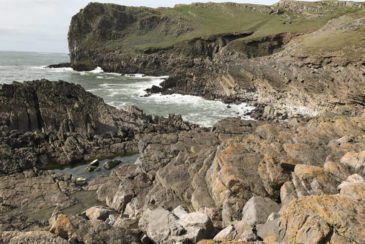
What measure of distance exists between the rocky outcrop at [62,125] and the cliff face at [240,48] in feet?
81.5

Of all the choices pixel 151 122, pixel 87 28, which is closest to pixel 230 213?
pixel 151 122

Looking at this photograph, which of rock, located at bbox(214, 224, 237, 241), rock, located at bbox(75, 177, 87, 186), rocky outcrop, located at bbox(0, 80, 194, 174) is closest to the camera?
rock, located at bbox(214, 224, 237, 241)

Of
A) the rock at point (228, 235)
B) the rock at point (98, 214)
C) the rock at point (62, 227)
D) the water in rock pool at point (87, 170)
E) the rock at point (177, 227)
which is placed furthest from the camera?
the water in rock pool at point (87, 170)

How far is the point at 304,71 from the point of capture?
65.6 meters

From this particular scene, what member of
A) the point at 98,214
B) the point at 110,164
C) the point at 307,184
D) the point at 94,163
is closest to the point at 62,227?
the point at 98,214

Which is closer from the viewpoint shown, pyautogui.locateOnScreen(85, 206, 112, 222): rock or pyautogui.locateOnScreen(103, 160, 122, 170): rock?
pyautogui.locateOnScreen(85, 206, 112, 222): rock

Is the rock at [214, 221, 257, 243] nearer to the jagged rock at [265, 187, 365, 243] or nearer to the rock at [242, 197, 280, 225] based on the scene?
the rock at [242, 197, 280, 225]

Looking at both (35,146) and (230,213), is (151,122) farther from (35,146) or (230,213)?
(230,213)

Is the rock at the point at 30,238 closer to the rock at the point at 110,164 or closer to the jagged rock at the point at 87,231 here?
the jagged rock at the point at 87,231

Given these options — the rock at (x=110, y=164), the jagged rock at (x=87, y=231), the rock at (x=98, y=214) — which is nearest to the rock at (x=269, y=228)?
the jagged rock at (x=87, y=231)

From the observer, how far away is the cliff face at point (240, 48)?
205ft

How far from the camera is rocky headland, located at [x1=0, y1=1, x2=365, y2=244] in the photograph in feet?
44.9

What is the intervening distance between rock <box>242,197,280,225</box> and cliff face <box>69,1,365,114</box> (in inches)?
1392

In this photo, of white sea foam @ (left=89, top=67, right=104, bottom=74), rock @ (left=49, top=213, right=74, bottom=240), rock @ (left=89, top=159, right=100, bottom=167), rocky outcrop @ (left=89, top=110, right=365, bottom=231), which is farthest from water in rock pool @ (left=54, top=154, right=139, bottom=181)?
white sea foam @ (left=89, top=67, right=104, bottom=74)
